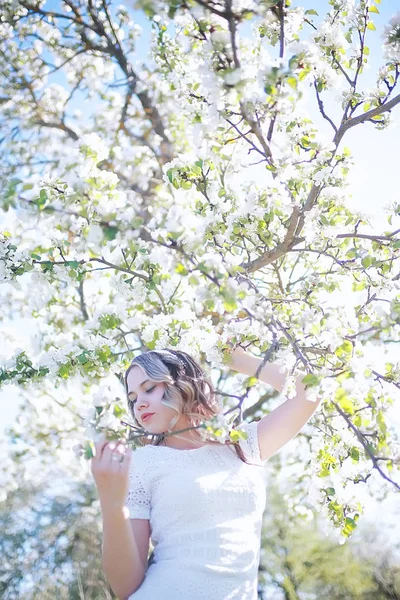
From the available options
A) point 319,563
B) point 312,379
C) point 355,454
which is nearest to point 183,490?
point 312,379


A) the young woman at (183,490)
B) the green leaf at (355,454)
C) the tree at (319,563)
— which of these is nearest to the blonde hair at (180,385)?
the young woman at (183,490)

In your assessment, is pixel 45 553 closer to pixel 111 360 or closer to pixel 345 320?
pixel 111 360

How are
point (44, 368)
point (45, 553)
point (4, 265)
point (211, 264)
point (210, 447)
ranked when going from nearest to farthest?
point (211, 264), point (210, 447), point (4, 265), point (44, 368), point (45, 553)

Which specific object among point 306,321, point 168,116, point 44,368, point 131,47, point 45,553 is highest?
point 131,47

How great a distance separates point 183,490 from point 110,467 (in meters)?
0.43

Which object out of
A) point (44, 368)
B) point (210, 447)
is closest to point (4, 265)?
point (44, 368)

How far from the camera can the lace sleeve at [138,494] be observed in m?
1.78

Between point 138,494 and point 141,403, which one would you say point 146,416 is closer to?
point 141,403

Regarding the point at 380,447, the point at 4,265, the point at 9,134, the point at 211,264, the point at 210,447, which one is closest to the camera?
the point at 211,264

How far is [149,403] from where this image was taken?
2.04 meters

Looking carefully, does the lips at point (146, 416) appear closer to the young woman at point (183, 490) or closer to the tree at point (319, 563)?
the young woman at point (183, 490)

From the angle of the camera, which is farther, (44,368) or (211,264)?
(44,368)

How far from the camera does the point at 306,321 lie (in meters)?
→ 1.85

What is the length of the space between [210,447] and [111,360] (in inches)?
30.8
